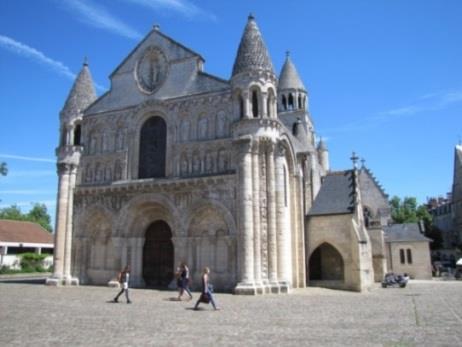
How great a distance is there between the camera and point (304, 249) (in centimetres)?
2728

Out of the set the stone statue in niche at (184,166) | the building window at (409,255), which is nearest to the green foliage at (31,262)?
the stone statue in niche at (184,166)

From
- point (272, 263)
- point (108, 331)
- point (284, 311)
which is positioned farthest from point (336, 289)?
point (108, 331)

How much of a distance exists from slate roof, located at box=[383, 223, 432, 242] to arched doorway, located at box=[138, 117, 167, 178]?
28302 mm

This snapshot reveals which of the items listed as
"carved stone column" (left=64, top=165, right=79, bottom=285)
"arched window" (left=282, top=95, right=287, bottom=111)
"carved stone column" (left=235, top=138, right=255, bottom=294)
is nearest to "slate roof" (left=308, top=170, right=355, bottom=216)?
"carved stone column" (left=235, top=138, right=255, bottom=294)

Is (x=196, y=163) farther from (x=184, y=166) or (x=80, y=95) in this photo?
(x=80, y=95)

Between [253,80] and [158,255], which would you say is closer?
[253,80]

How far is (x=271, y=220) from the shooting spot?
73.4 feet

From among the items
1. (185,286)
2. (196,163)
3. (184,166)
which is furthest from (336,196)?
(185,286)

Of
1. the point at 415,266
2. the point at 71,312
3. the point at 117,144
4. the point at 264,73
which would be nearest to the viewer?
the point at 71,312

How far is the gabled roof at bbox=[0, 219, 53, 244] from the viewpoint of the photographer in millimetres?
48219

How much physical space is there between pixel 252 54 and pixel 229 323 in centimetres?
1675

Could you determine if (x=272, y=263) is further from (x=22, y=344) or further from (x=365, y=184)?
(x=365, y=184)

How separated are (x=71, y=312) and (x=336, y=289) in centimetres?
1719

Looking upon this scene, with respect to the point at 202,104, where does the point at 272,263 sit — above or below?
below
